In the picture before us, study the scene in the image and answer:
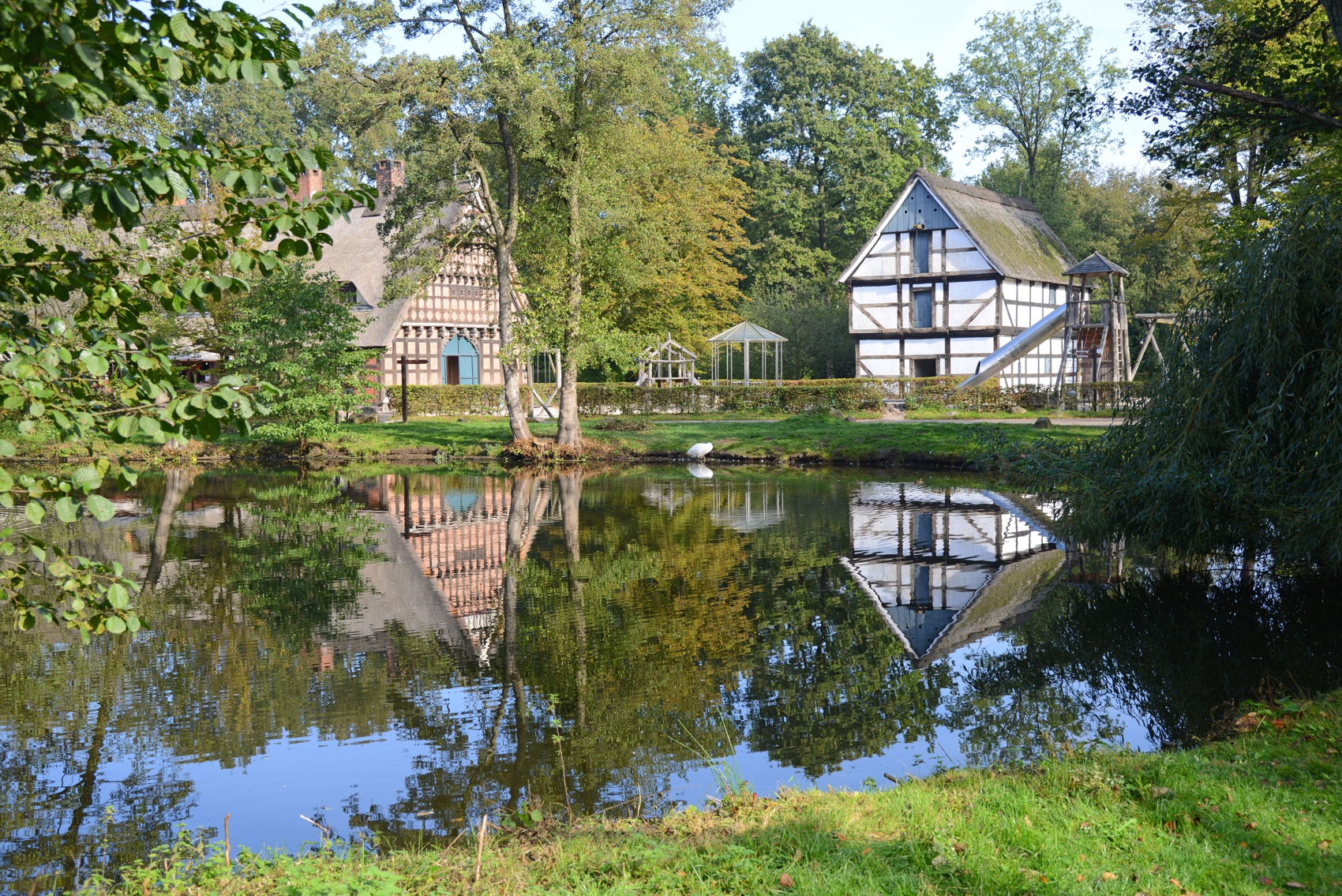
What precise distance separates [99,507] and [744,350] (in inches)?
1421

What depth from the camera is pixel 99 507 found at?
116 inches

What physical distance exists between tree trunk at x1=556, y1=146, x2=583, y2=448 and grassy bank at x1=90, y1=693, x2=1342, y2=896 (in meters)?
20.7

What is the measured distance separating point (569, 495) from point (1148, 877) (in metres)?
16.8

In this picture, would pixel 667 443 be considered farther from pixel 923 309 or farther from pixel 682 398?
pixel 923 309

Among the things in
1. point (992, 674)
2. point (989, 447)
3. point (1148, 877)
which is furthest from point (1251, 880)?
point (989, 447)

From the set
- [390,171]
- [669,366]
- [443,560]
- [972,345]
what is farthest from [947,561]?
[390,171]

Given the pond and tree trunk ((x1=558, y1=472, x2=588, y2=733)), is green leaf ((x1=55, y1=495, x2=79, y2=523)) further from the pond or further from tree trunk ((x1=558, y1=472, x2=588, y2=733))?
tree trunk ((x1=558, y1=472, x2=588, y2=733))

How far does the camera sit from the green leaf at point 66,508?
2871 millimetres

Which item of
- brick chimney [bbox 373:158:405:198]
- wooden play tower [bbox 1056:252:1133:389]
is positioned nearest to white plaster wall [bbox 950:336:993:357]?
wooden play tower [bbox 1056:252:1133:389]

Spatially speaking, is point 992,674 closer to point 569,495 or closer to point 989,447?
point 569,495

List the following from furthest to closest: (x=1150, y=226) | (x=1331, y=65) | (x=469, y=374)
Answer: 1. (x=469, y=374)
2. (x=1150, y=226)
3. (x=1331, y=65)

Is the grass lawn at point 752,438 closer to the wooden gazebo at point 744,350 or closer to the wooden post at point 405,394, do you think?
the wooden post at point 405,394

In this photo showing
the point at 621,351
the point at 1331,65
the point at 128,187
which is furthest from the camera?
the point at 621,351

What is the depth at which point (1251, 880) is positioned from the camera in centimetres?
446
